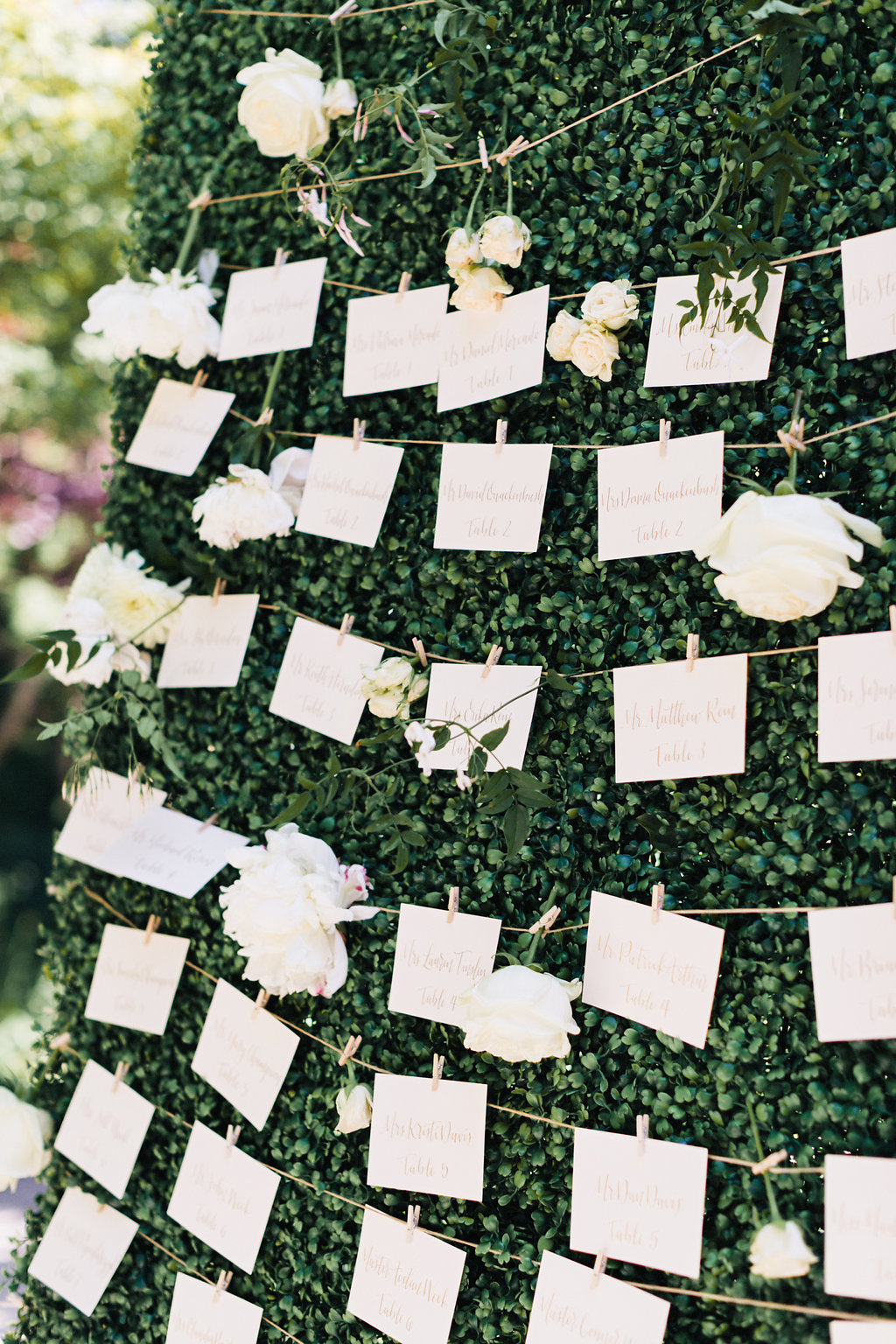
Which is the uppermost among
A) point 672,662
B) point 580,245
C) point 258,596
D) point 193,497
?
point 580,245

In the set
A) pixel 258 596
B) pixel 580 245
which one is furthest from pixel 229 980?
pixel 580 245

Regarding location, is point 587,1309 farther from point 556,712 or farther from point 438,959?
point 556,712

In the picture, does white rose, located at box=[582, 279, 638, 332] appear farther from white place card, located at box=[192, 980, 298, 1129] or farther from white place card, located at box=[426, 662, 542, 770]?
white place card, located at box=[192, 980, 298, 1129]

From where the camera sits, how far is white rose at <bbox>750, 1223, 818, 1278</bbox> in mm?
878

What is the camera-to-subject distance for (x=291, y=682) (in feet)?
4.44

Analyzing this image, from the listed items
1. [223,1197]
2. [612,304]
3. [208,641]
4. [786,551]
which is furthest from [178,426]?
[223,1197]

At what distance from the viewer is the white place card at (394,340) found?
1.31 m

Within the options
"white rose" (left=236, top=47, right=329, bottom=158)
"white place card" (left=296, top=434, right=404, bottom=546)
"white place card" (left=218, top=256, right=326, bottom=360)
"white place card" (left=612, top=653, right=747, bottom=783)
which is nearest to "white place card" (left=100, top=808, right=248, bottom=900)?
"white place card" (left=296, top=434, right=404, bottom=546)

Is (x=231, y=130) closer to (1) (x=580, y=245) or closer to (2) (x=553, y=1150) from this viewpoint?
(1) (x=580, y=245)

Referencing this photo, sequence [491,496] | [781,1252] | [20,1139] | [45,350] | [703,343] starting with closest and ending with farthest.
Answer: [781,1252], [703,343], [491,496], [20,1139], [45,350]

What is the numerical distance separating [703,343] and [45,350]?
3.20m

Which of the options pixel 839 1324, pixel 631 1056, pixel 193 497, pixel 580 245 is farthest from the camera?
pixel 193 497

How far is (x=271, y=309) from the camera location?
1.45 meters

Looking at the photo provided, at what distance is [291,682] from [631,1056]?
2.07ft
